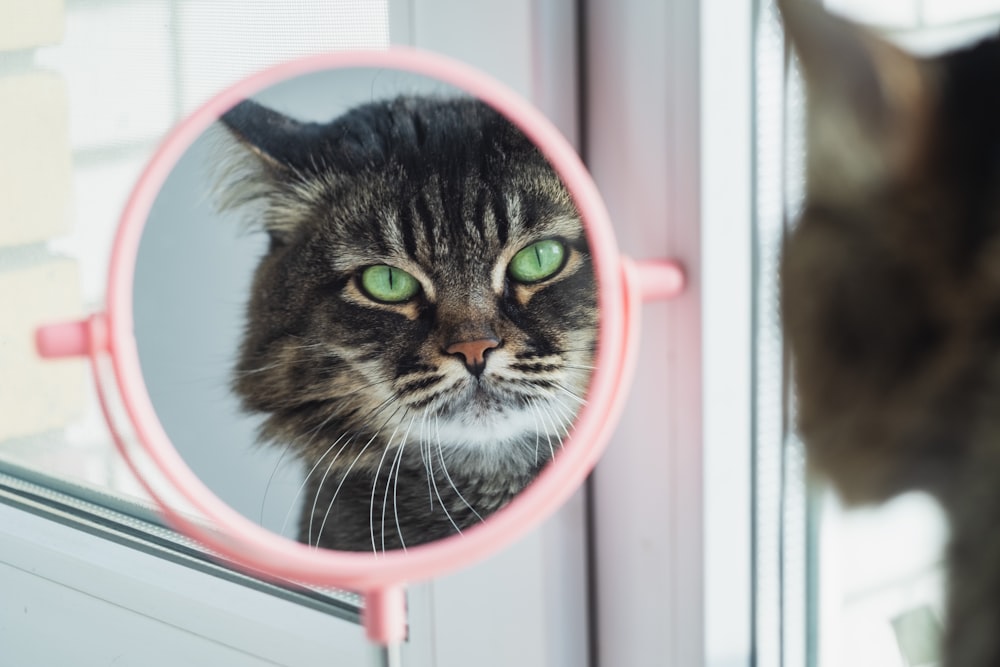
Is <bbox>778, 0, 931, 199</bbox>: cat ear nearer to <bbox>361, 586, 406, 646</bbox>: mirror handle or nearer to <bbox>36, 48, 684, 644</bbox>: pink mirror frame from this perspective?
<bbox>36, 48, 684, 644</bbox>: pink mirror frame

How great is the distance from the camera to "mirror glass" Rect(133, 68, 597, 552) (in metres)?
0.63

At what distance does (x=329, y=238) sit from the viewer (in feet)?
2.26

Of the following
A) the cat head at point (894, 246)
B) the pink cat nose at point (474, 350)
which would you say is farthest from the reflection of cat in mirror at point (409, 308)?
the cat head at point (894, 246)

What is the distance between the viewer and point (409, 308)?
654 millimetres

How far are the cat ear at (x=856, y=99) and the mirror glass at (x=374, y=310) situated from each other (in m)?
0.15

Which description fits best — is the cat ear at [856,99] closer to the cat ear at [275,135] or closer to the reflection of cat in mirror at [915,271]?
the reflection of cat in mirror at [915,271]

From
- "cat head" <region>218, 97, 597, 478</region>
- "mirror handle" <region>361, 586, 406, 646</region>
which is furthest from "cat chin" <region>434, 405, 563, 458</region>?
"mirror handle" <region>361, 586, 406, 646</region>

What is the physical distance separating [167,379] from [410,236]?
20 cm

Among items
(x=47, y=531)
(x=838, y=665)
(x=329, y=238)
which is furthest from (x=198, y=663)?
(x=838, y=665)

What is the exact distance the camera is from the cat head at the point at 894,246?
0.48 metres

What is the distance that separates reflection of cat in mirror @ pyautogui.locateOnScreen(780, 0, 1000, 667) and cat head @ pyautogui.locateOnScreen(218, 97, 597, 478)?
150 mm

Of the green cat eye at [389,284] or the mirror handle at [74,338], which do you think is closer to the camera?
the mirror handle at [74,338]

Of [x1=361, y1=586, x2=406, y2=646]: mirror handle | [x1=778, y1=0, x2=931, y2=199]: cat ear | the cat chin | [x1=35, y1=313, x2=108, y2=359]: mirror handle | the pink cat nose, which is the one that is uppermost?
[x1=778, y1=0, x2=931, y2=199]: cat ear

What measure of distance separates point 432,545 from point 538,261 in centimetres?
20
